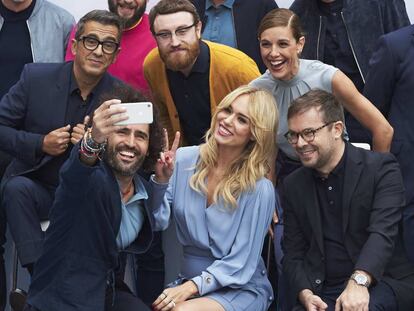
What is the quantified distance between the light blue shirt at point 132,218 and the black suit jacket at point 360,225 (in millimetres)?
676

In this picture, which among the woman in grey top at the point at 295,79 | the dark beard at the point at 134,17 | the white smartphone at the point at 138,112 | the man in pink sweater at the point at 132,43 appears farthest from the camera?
the dark beard at the point at 134,17

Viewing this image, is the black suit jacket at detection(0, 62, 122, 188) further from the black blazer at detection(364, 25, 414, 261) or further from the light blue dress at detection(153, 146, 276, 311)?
the black blazer at detection(364, 25, 414, 261)

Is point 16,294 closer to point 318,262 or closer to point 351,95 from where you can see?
point 318,262

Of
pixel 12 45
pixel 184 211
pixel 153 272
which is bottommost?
pixel 153 272

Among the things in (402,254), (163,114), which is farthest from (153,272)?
(402,254)

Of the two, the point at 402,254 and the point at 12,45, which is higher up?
the point at 12,45

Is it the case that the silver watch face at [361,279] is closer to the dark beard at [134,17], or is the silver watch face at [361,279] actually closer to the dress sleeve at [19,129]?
the dress sleeve at [19,129]

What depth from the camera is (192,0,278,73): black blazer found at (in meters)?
5.05

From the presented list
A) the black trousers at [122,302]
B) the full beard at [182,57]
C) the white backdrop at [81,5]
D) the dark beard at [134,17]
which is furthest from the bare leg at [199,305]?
the white backdrop at [81,5]

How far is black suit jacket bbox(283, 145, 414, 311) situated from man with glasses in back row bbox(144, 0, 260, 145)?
77 cm

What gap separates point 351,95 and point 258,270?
925 mm

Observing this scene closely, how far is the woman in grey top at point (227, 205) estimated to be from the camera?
4.09 metres

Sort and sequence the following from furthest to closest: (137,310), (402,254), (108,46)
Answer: (108,46)
(402,254)
(137,310)

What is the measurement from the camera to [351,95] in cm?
440
